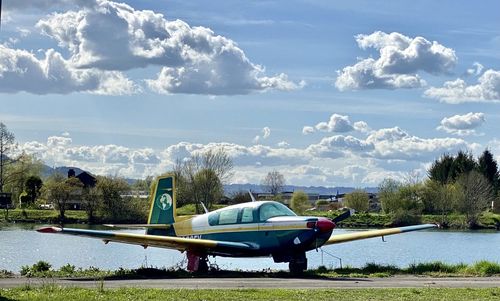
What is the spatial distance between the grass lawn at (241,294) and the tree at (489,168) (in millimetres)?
98849

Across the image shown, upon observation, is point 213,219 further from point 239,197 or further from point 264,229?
point 239,197

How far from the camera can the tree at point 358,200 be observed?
104125mm

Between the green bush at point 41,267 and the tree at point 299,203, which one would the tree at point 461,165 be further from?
the green bush at point 41,267

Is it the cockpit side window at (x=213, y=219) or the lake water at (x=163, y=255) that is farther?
the lake water at (x=163, y=255)

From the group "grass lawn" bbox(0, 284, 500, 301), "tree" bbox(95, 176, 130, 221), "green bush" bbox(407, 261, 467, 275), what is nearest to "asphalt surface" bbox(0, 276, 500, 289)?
"grass lawn" bbox(0, 284, 500, 301)

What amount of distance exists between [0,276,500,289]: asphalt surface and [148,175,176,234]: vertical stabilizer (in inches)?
261

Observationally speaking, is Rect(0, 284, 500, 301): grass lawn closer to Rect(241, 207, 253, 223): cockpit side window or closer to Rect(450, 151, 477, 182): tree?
Rect(241, 207, 253, 223): cockpit side window

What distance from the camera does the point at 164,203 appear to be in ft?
86.8

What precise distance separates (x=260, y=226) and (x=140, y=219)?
5641cm

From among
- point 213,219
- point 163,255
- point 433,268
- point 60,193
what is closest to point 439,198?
point 60,193

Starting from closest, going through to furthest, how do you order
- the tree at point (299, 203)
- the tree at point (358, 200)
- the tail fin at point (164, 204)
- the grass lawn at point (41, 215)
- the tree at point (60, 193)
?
the tail fin at point (164, 204) → the grass lawn at point (41, 215) → the tree at point (60, 193) → the tree at point (299, 203) → the tree at point (358, 200)

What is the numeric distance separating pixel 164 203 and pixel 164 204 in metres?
0.03

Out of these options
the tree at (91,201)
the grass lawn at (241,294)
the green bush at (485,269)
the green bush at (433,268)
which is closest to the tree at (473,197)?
the tree at (91,201)

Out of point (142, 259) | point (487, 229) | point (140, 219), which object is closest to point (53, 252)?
point (142, 259)
